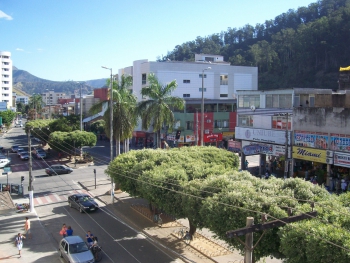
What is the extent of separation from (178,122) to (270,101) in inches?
798

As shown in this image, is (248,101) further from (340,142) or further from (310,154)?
(340,142)

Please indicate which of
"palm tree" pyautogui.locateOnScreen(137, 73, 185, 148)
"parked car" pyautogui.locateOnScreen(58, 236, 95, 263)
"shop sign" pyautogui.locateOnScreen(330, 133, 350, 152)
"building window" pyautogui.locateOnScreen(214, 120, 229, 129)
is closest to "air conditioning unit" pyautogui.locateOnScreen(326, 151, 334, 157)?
"shop sign" pyautogui.locateOnScreen(330, 133, 350, 152)

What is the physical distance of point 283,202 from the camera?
13070 millimetres

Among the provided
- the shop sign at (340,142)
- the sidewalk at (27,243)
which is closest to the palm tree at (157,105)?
the sidewalk at (27,243)

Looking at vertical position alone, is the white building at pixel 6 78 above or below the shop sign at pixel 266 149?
above

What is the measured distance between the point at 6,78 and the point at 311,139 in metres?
149

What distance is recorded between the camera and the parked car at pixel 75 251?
16891 mm

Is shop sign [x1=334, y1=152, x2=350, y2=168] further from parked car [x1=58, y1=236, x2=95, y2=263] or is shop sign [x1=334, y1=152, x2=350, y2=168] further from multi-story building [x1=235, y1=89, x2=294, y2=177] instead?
parked car [x1=58, y1=236, x2=95, y2=263]

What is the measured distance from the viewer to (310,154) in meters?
29.7

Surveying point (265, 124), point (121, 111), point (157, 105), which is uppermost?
point (157, 105)

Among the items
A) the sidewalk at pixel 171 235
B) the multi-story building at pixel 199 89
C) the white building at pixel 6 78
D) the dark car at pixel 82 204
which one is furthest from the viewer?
the white building at pixel 6 78

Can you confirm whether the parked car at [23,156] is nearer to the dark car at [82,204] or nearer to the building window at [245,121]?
the dark car at [82,204]

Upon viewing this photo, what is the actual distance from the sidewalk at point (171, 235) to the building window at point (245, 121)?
47.0 feet

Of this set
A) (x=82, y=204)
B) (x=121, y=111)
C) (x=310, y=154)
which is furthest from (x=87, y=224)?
(x=310, y=154)
